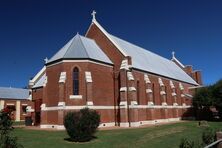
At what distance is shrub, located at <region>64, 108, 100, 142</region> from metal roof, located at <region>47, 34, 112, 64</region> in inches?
498

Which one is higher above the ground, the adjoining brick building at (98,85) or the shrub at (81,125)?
the adjoining brick building at (98,85)

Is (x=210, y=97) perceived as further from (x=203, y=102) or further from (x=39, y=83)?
(x=39, y=83)

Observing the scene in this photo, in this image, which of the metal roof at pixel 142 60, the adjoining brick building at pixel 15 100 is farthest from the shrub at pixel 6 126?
the adjoining brick building at pixel 15 100

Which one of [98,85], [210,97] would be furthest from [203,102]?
[98,85]

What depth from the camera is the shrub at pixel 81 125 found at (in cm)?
1947

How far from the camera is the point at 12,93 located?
222ft

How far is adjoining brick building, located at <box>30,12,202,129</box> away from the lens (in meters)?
30.5

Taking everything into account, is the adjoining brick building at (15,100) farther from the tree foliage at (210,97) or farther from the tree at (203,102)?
the tree foliage at (210,97)

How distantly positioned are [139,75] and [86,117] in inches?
721

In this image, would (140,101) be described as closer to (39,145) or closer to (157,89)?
(157,89)

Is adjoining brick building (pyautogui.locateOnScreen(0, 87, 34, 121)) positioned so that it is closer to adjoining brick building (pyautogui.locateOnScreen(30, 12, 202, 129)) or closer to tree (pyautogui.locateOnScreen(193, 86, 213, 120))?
adjoining brick building (pyautogui.locateOnScreen(30, 12, 202, 129))

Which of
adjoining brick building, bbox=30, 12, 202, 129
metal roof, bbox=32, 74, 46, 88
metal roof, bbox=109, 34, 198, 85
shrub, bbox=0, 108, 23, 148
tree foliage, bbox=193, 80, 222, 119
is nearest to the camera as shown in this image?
shrub, bbox=0, 108, 23, 148

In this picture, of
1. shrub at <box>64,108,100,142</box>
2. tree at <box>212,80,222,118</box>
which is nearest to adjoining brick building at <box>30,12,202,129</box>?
tree at <box>212,80,222,118</box>

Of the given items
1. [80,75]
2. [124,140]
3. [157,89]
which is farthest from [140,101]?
[124,140]
